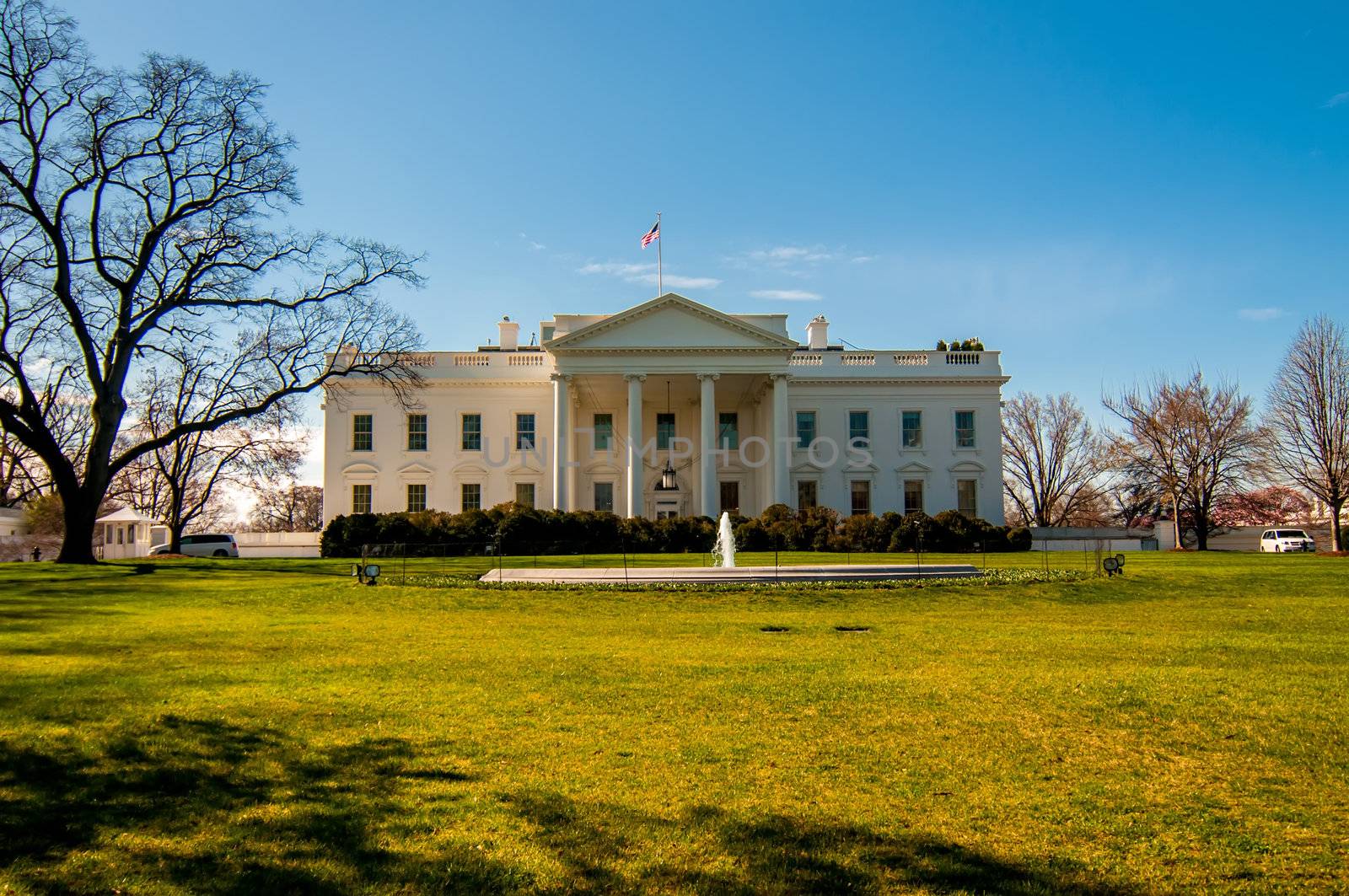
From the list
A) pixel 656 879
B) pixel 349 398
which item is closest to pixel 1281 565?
pixel 656 879

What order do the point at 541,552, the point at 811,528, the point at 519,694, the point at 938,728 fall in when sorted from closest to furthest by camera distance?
the point at 938,728 → the point at 519,694 → the point at 541,552 → the point at 811,528

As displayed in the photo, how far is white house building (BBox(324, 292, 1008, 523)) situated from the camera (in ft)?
156

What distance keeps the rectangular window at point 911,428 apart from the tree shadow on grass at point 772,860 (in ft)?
146

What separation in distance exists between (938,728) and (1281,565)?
25345 millimetres

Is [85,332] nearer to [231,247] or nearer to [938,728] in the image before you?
[231,247]

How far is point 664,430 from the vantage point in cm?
4938

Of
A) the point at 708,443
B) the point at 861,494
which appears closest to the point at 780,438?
the point at 708,443

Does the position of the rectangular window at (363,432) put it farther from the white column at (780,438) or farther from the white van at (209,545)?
the white column at (780,438)

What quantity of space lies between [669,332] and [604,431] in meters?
8.04

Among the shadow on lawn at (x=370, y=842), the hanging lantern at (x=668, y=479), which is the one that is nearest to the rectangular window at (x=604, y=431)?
the hanging lantern at (x=668, y=479)

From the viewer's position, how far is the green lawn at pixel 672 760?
525cm

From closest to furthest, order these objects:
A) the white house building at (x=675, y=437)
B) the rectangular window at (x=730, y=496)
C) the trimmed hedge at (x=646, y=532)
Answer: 1. the trimmed hedge at (x=646, y=532)
2. the white house building at (x=675, y=437)
3. the rectangular window at (x=730, y=496)

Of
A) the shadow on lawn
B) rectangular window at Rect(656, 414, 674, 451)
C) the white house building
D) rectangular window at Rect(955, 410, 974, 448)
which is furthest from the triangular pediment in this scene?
the shadow on lawn

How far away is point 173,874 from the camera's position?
5.05 metres
